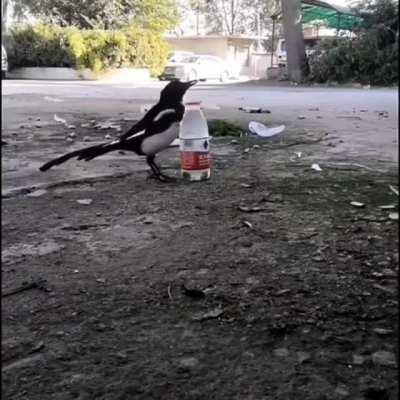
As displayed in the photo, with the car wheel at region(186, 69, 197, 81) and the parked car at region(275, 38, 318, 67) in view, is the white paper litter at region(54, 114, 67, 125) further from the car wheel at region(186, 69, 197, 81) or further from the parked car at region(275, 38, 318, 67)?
the parked car at region(275, 38, 318, 67)

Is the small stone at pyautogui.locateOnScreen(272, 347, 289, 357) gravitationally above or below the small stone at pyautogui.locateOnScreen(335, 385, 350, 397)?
above

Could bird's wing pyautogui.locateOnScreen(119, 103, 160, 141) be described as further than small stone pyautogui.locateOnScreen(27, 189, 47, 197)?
No

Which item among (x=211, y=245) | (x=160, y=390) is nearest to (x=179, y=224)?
(x=211, y=245)

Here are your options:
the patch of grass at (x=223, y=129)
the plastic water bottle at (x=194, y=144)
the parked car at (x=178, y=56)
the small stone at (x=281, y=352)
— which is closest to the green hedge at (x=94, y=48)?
the parked car at (x=178, y=56)

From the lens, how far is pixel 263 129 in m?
2.28

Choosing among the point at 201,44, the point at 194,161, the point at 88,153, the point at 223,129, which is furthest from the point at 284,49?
the point at 223,129

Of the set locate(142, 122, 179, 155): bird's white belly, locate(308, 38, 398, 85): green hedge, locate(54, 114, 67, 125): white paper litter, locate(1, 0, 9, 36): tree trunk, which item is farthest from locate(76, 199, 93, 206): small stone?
locate(1, 0, 9, 36): tree trunk

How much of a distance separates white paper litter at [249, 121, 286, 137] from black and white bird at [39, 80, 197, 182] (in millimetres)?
396

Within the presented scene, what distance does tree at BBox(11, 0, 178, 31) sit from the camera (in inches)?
33.3

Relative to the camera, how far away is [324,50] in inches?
32.2

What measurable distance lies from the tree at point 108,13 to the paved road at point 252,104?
119mm

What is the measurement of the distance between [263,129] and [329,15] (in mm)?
1540

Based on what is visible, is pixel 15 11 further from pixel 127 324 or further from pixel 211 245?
pixel 211 245

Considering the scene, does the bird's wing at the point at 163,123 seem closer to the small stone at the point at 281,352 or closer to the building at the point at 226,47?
the building at the point at 226,47
